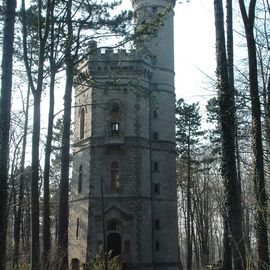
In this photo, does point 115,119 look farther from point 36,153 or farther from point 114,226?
point 36,153

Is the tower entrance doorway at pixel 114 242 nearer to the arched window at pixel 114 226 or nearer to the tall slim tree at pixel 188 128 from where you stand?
the arched window at pixel 114 226

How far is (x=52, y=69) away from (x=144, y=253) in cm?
1635

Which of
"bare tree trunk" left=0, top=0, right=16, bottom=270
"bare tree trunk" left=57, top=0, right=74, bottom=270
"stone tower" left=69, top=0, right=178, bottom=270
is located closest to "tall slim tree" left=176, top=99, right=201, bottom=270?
"stone tower" left=69, top=0, right=178, bottom=270

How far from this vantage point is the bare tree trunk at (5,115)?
7.45 meters

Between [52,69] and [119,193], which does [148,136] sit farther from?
[52,69]

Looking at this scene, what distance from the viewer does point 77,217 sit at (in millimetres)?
29625

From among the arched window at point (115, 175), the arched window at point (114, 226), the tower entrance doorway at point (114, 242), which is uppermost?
the arched window at point (115, 175)

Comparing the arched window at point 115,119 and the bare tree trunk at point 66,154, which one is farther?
the arched window at point 115,119

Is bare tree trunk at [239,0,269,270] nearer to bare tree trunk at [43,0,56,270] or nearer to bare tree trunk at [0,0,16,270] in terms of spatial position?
bare tree trunk at [0,0,16,270]

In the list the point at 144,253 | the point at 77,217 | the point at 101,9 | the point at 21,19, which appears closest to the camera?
the point at 21,19

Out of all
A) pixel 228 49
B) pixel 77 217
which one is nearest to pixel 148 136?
pixel 77 217

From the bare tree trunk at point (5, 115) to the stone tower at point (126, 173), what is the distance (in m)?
18.5

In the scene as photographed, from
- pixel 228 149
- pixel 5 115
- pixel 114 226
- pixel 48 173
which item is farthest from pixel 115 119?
pixel 5 115

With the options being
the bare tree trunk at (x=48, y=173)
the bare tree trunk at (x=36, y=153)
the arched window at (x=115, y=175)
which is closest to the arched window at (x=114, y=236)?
the arched window at (x=115, y=175)
